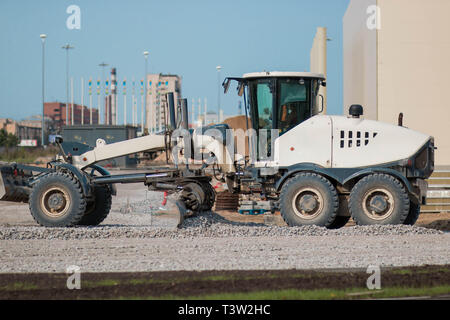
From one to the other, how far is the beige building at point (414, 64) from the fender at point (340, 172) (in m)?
15.8

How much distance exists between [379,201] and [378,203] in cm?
5

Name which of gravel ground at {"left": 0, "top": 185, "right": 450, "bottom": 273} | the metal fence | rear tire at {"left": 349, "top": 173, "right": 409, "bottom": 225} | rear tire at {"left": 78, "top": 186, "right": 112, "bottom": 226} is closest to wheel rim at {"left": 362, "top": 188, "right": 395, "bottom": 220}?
rear tire at {"left": 349, "top": 173, "right": 409, "bottom": 225}

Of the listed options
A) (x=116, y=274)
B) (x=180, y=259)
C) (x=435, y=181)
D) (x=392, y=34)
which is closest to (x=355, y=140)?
(x=180, y=259)

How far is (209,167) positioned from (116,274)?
6.15 metres

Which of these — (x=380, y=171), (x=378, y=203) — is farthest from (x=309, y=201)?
(x=380, y=171)

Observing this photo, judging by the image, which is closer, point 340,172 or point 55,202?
point 340,172

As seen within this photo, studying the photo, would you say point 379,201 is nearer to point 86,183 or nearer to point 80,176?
point 86,183

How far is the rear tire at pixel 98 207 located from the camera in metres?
16.1

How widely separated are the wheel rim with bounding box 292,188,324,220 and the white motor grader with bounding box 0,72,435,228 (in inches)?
0.8

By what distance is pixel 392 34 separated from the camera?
97.1 feet

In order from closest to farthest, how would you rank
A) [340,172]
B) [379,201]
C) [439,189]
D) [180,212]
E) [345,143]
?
1. [180,212]
2. [379,201]
3. [340,172]
4. [345,143]
5. [439,189]

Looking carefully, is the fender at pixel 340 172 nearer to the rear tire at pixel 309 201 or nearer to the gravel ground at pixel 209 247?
the rear tire at pixel 309 201

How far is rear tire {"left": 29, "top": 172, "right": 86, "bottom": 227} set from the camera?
14.8 m

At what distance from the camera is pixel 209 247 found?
1189 centimetres
